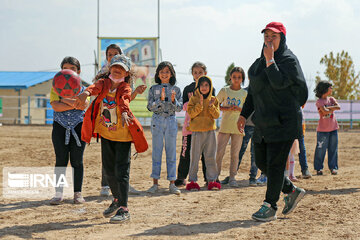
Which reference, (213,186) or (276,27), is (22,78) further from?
(276,27)

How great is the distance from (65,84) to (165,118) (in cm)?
192

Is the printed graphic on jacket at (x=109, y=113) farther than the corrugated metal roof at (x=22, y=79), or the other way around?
the corrugated metal roof at (x=22, y=79)

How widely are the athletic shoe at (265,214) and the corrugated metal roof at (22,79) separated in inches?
1124

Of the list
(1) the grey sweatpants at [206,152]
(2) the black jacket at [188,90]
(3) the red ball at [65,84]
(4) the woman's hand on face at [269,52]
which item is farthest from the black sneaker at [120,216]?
(2) the black jacket at [188,90]

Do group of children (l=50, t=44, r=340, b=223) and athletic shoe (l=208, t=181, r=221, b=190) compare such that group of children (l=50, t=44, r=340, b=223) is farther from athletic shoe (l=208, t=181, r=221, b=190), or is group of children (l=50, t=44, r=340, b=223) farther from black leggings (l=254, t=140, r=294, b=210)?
black leggings (l=254, t=140, r=294, b=210)

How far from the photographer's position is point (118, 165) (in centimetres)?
470

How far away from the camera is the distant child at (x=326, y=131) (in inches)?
347

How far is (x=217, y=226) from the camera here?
4.39m

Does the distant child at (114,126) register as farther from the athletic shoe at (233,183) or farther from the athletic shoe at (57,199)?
the athletic shoe at (233,183)

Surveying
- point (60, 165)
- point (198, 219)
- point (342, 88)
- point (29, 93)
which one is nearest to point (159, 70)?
point (60, 165)

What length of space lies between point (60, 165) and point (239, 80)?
3.19m

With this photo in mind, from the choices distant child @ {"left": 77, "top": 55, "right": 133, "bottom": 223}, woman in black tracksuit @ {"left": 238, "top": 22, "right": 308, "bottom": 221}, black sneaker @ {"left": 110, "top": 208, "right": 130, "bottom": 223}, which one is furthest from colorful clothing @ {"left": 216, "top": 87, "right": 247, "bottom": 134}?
black sneaker @ {"left": 110, "top": 208, "right": 130, "bottom": 223}

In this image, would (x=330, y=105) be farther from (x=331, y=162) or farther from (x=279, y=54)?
(x=279, y=54)

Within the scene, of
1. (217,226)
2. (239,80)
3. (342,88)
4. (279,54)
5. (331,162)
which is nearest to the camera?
(217,226)
